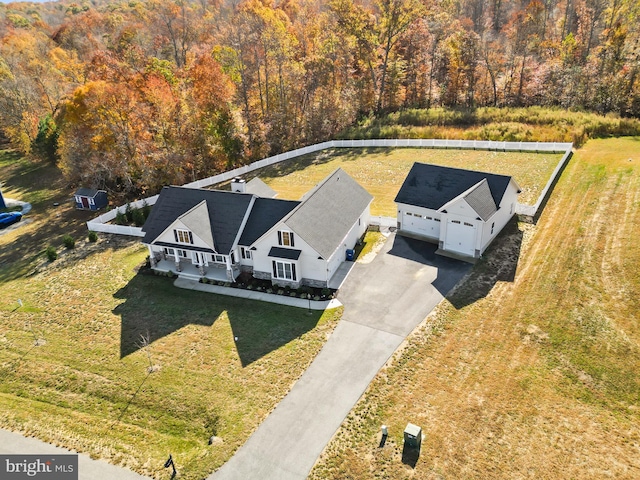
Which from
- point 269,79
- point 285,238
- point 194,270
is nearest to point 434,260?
point 285,238

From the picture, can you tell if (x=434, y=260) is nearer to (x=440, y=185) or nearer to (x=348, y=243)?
(x=440, y=185)

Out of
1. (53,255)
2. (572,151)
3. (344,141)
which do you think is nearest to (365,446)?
(53,255)

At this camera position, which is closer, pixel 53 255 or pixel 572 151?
pixel 53 255

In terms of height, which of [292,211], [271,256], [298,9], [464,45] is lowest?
[271,256]

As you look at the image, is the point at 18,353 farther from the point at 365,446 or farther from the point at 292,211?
the point at 365,446

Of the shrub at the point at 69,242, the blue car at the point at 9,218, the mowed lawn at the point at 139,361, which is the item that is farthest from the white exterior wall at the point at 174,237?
the blue car at the point at 9,218

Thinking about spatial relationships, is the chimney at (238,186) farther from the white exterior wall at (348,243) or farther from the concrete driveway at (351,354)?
the concrete driveway at (351,354)

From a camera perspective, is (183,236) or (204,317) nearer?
(204,317)
